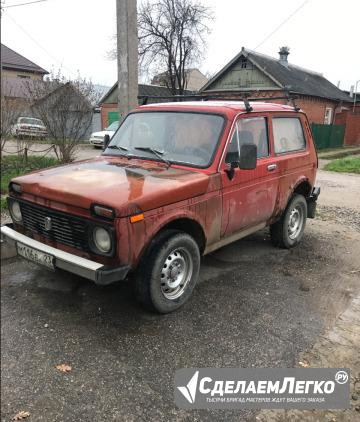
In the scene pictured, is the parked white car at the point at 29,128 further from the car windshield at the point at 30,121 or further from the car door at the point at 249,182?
the car door at the point at 249,182

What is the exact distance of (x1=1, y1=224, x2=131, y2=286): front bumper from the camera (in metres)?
3.06

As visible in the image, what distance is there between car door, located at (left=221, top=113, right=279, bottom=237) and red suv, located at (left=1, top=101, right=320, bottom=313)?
0.01 meters

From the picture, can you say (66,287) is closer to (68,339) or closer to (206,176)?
(68,339)

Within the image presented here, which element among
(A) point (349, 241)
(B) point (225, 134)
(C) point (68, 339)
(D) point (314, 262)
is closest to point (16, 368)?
(C) point (68, 339)

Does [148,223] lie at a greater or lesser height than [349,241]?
greater

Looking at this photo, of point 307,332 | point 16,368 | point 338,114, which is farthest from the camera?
point 338,114

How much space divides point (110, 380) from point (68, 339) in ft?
2.00

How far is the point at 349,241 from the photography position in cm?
623

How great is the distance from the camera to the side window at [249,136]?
4165 mm

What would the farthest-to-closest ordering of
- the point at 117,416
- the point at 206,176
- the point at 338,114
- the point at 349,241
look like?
the point at 338,114
the point at 349,241
the point at 206,176
the point at 117,416

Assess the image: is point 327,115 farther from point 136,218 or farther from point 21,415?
point 21,415

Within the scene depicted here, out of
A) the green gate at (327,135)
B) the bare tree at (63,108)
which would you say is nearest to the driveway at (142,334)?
the bare tree at (63,108)

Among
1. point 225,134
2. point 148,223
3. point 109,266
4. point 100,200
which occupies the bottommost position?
point 109,266

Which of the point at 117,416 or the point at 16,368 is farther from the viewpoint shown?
the point at 16,368
